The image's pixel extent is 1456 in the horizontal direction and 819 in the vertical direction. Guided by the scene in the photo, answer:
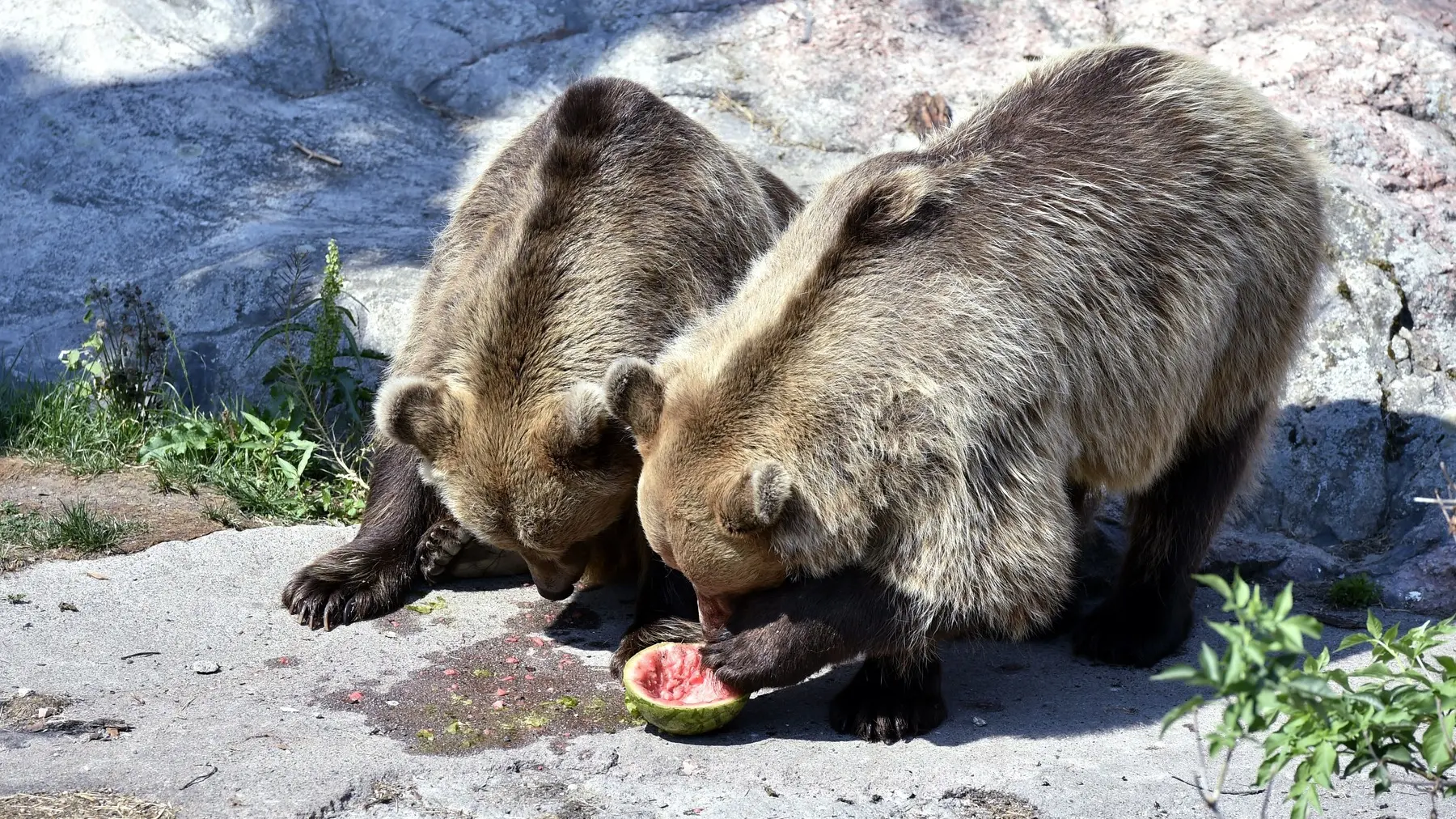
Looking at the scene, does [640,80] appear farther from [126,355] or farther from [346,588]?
[346,588]

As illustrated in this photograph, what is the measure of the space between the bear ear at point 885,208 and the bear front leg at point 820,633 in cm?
105

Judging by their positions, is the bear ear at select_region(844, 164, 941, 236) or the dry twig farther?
the dry twig

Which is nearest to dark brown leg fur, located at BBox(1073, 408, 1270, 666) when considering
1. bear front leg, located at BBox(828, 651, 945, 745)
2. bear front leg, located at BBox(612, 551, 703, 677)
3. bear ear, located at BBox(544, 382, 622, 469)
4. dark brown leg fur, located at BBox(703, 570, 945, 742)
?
bear front leg, located at BBox(828, 651, 945, 745)

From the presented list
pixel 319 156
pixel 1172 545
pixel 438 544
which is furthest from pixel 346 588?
pixel 319 156

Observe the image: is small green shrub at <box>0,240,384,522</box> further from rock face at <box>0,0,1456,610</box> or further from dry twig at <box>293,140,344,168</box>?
dry twig at <box>293,140,344,168</box>

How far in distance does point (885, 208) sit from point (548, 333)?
3.94ft

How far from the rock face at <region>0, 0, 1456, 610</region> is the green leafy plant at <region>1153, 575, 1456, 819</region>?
312 centimetres

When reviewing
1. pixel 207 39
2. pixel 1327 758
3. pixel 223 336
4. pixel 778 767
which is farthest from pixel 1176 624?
pixel 207 39

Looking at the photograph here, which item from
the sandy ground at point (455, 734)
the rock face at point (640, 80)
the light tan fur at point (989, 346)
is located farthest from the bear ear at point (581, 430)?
the rock face at point (640, 80)

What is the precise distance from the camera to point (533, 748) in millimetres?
4207

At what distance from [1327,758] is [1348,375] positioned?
445 cm

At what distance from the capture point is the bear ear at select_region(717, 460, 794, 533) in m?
3.99

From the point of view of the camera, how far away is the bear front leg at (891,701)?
4.36 meters

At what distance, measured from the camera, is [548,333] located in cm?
482
